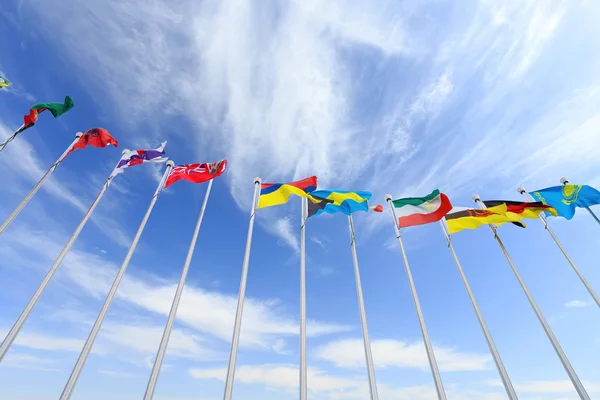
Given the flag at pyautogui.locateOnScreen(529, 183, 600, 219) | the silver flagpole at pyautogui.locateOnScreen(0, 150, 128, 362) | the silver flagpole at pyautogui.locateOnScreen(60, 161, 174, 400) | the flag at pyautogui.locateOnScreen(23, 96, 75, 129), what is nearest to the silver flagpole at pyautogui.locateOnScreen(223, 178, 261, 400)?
the silver flagpole at pyautogui.locateOnScreen(60, 161, 174, 400)

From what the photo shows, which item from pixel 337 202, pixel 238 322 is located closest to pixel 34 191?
pixel 238 322

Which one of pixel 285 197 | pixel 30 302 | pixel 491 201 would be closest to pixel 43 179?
pixel 30 302

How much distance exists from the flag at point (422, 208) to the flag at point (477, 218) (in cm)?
152

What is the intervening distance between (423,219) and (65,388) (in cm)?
1752

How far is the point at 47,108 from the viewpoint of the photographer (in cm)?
1808

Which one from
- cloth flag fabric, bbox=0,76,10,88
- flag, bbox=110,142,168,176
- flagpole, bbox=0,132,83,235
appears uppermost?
cloth flag fabric, bbox=0,76,10,88

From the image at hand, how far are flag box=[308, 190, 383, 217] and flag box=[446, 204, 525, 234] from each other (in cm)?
498

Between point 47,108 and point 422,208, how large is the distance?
21965mm

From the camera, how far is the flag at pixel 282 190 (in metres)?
18.4

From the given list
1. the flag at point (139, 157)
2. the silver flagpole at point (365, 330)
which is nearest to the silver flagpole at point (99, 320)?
the flag at point (139, 157)

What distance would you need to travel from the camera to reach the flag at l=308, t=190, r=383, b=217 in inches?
749

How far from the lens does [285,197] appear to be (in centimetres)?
1875

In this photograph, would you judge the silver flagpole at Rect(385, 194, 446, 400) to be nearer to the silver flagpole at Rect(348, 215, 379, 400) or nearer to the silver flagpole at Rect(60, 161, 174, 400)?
the silver flagpole at Rect(348, 215, 379, 400)

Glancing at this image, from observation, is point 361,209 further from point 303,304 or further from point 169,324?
point 169,324
